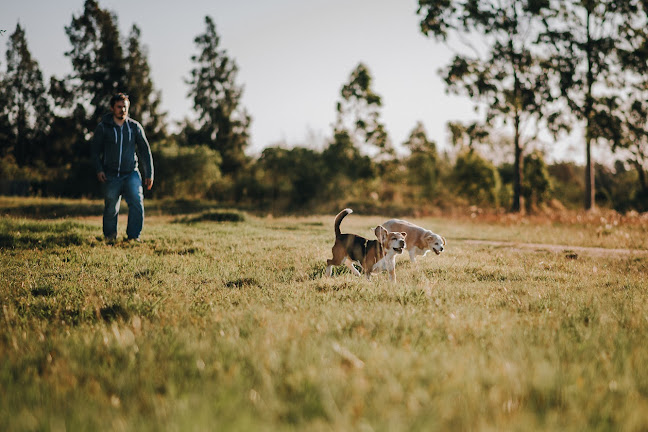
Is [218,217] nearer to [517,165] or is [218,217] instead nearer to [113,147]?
[113,147]

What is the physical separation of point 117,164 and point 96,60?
3057 centimetres

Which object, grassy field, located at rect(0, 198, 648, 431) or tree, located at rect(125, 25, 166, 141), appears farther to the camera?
tree, located at rect(125, 25, 166, 141)

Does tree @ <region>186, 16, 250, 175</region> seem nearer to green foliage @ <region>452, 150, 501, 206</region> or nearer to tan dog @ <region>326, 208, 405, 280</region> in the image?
green foliage @ <region>452, 150, 501, 206</region>

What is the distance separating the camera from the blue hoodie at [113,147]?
24.3ft

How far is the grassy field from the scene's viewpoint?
175 centimetres

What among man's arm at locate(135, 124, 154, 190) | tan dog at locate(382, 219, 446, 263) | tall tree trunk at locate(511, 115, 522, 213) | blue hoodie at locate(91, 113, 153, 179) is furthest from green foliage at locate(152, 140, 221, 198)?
tan dog at locate(382, 219, 446, 263)

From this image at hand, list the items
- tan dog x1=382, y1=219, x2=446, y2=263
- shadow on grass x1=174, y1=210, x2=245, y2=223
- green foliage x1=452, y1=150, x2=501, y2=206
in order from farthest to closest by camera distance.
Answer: green foliage x1=452, y1=150, x2=501, y2=206
shadow on grass x1=174, y1=210, x2=245, y2=223
tan dog x1=382, y1=219, x2=446, y2=263

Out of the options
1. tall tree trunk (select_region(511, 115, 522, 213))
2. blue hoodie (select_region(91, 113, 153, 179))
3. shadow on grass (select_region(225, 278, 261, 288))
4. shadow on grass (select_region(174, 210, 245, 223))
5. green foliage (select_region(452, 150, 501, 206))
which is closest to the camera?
shadow on grass (select_region(225, 278, 261, 288))

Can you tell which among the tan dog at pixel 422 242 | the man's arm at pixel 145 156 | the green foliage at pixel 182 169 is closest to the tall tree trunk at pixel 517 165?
the tan dog at pixel 422 242

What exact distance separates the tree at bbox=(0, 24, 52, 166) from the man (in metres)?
33.1

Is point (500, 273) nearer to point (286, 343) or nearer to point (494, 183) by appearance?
point (286, 343)

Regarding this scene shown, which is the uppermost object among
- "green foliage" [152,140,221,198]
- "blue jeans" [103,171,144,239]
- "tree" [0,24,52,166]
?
"tree" [0,24,52,166]

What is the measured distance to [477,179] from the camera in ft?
92.4

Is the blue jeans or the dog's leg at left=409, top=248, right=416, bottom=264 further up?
the blue jeans
